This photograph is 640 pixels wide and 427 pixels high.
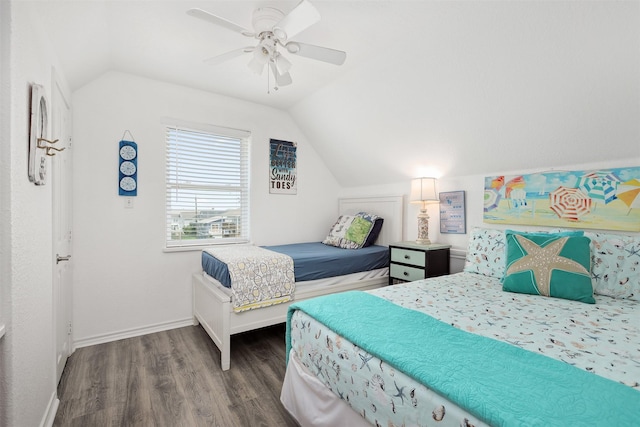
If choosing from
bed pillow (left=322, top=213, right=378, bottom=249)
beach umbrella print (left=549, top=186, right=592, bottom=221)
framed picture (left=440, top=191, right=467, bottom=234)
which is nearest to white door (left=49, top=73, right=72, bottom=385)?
bed pillow (left=322, top=213, right=378, bottom=249)

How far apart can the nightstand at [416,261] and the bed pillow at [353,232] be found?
0.38m

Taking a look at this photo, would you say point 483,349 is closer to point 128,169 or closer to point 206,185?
point 206,185

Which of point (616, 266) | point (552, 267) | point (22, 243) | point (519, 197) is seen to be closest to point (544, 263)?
point (552, 267)

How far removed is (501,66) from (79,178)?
133 inches

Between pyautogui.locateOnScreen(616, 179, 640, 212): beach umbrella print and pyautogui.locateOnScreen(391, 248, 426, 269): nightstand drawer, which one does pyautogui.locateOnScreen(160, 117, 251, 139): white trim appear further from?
pyautogui.locateOnScreen(616, 179, 640, 212): beach umbrella print

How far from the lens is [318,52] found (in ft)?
6.37

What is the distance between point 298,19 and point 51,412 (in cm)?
252

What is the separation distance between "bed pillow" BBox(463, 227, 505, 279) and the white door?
287cm

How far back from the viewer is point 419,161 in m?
3.08

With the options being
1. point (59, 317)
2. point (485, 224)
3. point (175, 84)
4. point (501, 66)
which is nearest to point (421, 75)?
point (501, 66)

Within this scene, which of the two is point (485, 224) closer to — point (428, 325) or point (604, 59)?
point (604, 59)

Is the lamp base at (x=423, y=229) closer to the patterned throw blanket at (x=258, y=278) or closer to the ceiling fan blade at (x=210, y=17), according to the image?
the patterned throw blanket at (x=258, y=278)

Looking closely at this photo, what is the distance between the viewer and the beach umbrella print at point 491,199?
103 inches

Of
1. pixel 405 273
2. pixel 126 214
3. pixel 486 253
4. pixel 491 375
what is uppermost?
pixel 126 214
